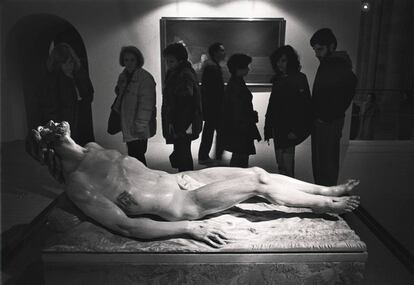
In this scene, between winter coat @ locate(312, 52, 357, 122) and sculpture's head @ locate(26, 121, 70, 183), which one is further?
winter coat @ locate(312, 52, 357, 122)

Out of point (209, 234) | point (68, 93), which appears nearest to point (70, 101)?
point (68, 93)

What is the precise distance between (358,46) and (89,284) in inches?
110

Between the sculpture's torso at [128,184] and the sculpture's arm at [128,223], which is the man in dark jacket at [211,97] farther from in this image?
the sculpture's arm at [128,223]

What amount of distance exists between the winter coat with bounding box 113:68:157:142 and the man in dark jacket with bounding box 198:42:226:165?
45 cm

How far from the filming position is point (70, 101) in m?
3.20

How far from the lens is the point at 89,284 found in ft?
8.76

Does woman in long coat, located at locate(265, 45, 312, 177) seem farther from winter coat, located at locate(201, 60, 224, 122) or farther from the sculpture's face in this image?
the sculpture's face

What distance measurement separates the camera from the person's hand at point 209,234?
8.81 feet

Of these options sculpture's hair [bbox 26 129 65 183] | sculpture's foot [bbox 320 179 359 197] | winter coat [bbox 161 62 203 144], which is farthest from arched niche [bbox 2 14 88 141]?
sculpture's foot [bbox 320 179 359 197]

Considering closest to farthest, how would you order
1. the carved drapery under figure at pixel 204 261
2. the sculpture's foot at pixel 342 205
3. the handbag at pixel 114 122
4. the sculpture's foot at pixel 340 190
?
the carved drapery under figure at pixel 204 261 → the sculpture's foot at pixel 342 205 → the sculpture's foot at pixel 340 190 → the handbag at pixel 114 122

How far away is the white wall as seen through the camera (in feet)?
9.58

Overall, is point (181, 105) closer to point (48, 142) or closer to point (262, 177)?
point (262, 177)

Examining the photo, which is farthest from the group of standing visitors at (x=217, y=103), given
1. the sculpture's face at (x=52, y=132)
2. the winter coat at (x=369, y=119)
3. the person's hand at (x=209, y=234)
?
the person's hand at (x=209, y=234)

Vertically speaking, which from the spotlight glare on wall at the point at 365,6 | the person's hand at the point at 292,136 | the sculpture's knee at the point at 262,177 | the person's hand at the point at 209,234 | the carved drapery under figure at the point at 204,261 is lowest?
the carved drapery under figure at the point at 204,261
